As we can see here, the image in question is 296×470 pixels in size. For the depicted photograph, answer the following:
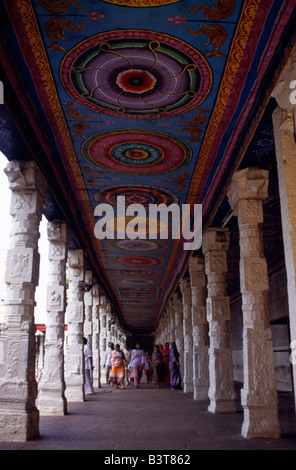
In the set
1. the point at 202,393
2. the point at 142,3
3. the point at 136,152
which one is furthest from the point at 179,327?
the point at 142,3

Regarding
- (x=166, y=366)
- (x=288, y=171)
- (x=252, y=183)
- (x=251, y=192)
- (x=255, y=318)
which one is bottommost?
(x=166, y=366)

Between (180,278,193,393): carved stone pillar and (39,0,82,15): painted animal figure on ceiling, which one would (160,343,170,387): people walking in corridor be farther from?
(39,0,82,15): painted animal figure on ceiling

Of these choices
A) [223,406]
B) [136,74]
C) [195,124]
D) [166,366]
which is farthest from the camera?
[166,366]

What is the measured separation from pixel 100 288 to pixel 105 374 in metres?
4.29

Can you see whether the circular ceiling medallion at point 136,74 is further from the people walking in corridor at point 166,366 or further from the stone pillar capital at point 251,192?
the people walking in corridor at point 166,366

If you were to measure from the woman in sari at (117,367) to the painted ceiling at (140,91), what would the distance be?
7.44m

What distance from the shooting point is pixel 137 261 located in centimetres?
1488

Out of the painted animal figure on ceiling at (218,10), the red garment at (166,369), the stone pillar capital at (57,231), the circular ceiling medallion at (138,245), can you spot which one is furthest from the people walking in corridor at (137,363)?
the painted animal figure on ceiling at (218,10)

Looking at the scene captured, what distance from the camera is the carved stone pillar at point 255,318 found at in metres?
5.87

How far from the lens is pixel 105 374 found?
1892 centimetres

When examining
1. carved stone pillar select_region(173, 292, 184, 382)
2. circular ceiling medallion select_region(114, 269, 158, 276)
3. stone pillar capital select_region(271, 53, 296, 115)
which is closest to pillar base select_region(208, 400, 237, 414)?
stone pillar capital select_region(271, 53, 296, 115)

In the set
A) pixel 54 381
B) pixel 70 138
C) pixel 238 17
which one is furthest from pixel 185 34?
pixel 54 381

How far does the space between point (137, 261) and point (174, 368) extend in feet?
12.6

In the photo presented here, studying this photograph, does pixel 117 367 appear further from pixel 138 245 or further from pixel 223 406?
pixel 223 406
